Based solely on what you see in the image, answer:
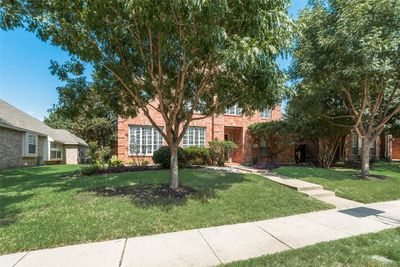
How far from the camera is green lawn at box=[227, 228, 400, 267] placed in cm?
337

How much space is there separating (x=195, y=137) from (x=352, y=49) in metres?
11.4

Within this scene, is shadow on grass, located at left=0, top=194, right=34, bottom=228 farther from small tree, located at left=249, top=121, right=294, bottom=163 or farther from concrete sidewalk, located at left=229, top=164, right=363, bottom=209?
small tree, located at left=249, top=121, right=294, bottom=163

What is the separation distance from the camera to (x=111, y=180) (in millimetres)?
8859

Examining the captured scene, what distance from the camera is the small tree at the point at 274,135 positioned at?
Answer: 16.5 metres

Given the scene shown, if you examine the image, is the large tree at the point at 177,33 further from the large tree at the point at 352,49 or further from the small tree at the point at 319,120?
the small tree at the point at 319,120

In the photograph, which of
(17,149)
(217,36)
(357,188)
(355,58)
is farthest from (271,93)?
(17,149)

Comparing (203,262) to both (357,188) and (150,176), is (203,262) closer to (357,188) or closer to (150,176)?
(150,176)

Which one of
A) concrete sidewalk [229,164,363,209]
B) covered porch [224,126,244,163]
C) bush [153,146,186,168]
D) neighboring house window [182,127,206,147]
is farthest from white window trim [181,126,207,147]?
concrete sidewalk [229,164,363,209]

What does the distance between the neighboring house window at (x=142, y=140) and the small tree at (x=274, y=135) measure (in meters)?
7.76

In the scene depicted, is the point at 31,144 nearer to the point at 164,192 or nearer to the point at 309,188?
the point at 164,192

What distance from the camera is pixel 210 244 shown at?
413 cm

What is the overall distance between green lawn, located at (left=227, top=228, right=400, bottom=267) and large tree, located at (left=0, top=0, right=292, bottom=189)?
3490 mm

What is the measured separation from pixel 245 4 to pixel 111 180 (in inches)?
293

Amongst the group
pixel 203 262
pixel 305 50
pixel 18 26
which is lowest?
pixel 203 262
